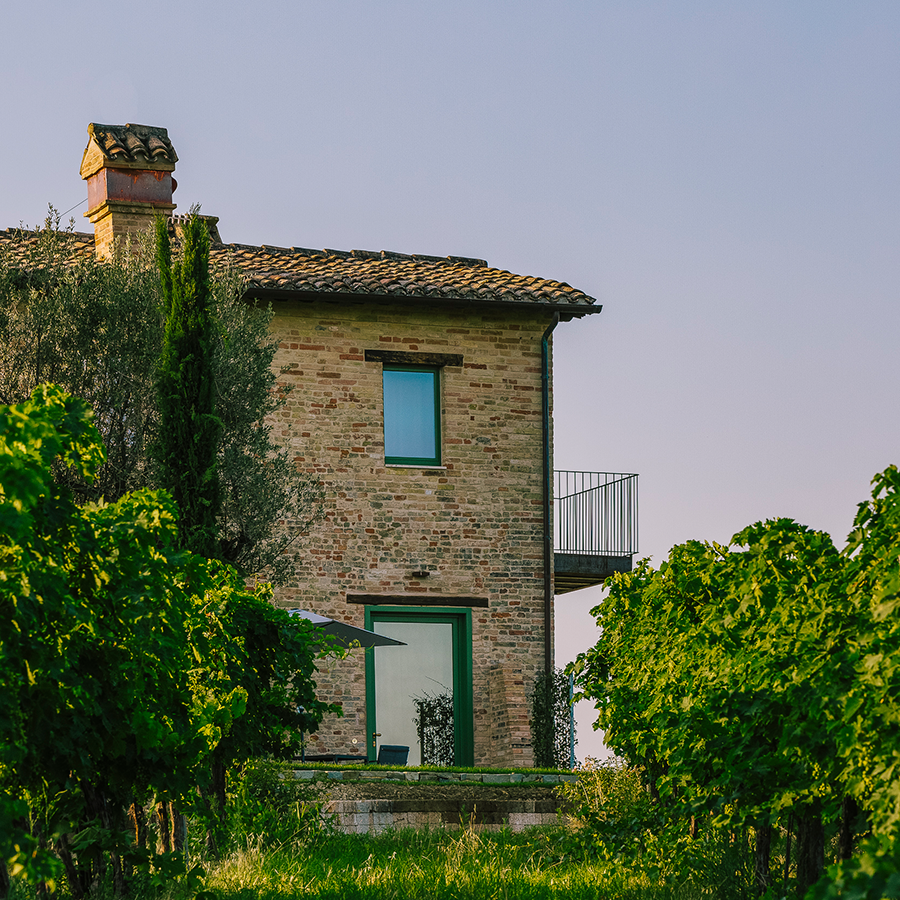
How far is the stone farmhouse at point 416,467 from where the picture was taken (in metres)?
17.6

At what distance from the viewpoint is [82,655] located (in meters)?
5.84

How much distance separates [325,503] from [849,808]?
464 inches

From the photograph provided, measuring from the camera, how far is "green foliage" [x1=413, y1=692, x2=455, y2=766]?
17953mm

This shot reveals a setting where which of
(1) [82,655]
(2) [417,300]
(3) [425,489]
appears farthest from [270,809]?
(2) [417,300]

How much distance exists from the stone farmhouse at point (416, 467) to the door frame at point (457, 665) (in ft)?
0.08

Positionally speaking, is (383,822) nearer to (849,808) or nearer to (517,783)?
(517,783)

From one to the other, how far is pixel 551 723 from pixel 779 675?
38.7 ft

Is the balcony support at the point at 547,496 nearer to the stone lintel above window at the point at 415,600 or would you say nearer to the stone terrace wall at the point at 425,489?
the stone terrace wall at the point at 425,489

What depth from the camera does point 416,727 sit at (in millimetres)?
17953

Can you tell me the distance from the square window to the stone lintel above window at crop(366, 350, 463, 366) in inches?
4.7

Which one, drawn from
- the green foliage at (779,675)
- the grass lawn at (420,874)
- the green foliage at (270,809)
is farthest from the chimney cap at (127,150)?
the green foliage at (779,675)

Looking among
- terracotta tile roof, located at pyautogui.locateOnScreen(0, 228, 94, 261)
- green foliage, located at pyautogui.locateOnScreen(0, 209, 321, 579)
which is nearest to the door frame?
green foliage, located at pyautogui.locateOnScreen(0, 209, 321, 579)

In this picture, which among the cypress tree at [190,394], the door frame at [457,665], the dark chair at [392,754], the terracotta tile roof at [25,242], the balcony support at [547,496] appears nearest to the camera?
the cypress tree at [190,394]

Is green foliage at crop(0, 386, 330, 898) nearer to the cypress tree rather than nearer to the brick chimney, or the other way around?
the cypress tree
